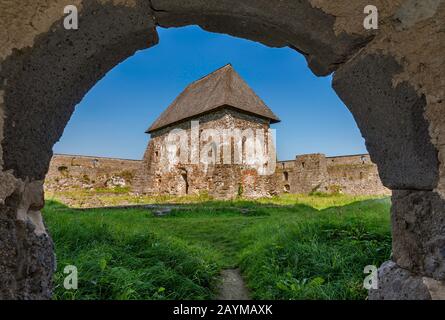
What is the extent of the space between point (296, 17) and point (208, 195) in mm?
13557

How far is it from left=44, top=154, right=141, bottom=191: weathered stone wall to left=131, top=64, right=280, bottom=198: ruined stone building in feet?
16.9

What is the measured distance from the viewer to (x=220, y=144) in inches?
596

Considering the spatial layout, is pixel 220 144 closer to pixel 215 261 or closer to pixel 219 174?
pixel 219 174

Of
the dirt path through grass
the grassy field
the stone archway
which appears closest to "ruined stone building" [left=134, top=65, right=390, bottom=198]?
the grassy field

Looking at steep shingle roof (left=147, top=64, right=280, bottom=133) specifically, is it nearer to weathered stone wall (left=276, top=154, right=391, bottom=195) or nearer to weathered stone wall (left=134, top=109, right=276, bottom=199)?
weathered stone wall (left=134, top=109, right=276, bottom=199)

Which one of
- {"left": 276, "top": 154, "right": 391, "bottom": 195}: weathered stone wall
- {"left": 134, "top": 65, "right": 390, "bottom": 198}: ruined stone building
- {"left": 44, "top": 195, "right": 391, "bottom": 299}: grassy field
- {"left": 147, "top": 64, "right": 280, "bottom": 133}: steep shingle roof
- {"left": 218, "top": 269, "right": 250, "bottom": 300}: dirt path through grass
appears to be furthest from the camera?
{"left": 276, "top": 154, "right": 391, "bottom": 195}: weathered stone wall

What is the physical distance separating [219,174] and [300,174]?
8553 mm

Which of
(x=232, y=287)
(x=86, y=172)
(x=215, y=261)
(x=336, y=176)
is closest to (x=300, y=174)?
(x=336, y=176)

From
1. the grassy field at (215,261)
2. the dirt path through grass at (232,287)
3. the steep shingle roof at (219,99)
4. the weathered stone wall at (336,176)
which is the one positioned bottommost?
the dirt path through grass at (232,287)

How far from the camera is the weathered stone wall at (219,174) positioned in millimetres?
14477

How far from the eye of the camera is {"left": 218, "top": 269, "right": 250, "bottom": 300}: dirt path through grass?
2.88m

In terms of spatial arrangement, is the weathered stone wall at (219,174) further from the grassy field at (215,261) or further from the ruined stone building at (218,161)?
the grassy field at (215,261)

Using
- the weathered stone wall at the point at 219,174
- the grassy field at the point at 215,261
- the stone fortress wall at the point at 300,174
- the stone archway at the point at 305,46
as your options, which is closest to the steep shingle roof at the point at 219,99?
the weathered stone wall at the point at 219,174
